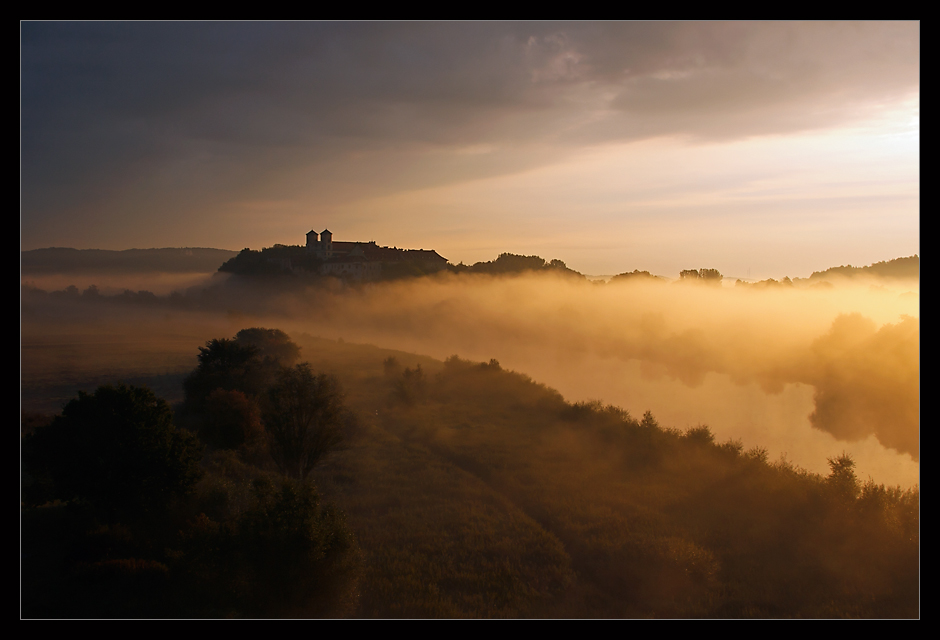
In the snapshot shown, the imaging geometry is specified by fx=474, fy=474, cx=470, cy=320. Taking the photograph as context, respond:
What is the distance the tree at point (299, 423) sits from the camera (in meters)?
24.8

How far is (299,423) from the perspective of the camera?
81.6 ft

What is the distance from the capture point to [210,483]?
21.0m

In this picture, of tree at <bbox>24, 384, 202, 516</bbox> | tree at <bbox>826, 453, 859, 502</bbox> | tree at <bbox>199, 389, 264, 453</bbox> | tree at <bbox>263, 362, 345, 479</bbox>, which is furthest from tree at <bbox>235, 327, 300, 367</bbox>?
tree at <bbox>826, 453, 859, 502</bbox>

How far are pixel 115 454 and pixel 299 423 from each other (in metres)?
8.32

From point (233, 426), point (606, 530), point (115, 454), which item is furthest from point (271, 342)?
point (606, 530)

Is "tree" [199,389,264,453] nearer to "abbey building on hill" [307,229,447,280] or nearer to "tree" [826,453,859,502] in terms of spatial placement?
"tree" [826,453,859,502]

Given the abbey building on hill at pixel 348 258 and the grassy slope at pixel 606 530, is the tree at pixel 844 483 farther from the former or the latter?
the abbey building on hill at pixel 348 258

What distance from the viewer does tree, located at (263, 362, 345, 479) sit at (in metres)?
24.8

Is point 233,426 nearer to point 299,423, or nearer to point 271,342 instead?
point 299,423

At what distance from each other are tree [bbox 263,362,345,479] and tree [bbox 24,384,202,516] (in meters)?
5.88

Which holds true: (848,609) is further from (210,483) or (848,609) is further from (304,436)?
(210,483)

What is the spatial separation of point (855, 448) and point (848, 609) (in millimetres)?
38804

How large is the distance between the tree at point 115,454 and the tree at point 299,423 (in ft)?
19.3

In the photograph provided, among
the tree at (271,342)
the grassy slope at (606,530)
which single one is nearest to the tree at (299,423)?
the grassy slope at (606,530)
